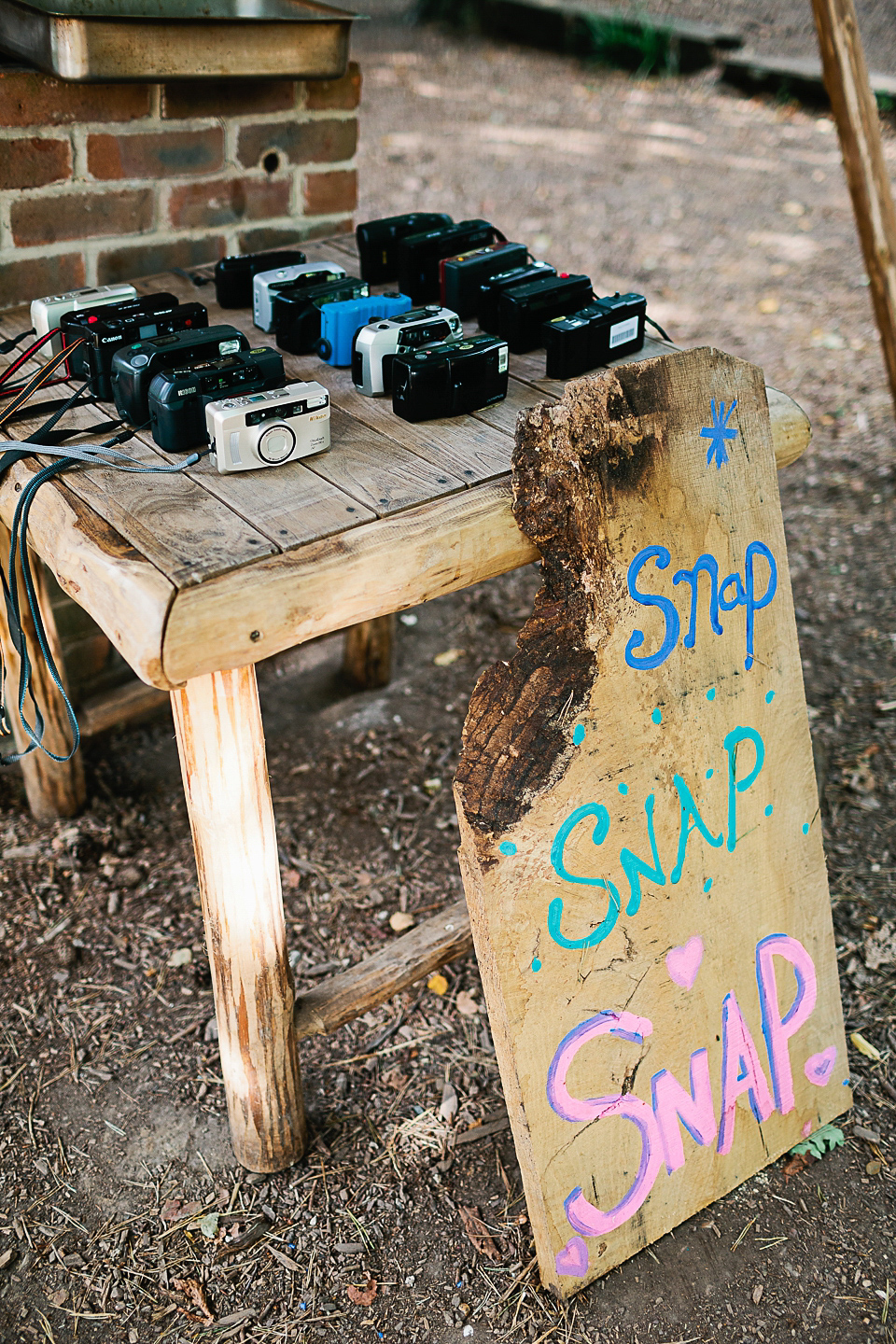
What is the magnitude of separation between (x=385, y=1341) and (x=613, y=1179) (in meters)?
0.38

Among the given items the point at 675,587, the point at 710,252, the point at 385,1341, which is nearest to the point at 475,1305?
the point at 385,1341

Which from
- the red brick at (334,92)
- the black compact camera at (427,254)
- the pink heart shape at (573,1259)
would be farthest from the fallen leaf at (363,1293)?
the red brick at (334,92)

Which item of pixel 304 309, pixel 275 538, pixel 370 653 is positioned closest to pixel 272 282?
pixel 304 309

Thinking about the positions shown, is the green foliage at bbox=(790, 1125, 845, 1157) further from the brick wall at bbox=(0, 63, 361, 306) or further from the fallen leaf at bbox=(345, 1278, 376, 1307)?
the brick wall at bbox=(0, 63, 361, 306)

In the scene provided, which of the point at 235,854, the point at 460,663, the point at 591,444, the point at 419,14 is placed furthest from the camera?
the point at 419,14

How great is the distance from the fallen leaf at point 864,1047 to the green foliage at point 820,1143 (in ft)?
0.56

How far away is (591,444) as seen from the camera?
4.25 feet

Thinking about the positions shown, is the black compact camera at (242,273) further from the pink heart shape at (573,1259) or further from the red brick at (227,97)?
the pink heart shape at (573,1259)

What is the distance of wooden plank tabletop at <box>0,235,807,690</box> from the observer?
112 cm

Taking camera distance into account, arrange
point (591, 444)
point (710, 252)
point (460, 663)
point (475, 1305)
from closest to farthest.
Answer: point (591, 444) < point (475, 1305) < point (460, 663) < point (710, 252)

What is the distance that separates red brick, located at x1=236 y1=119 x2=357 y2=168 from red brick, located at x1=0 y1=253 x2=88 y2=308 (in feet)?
1.28

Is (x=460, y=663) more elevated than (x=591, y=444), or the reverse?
(x=591, y=444)

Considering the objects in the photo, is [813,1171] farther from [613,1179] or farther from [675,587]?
[675,587]

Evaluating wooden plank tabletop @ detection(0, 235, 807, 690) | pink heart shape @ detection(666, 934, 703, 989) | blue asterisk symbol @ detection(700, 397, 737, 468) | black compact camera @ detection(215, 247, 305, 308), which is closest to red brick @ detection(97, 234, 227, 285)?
black compact camera @ detection(215, 247, 305, 308)
